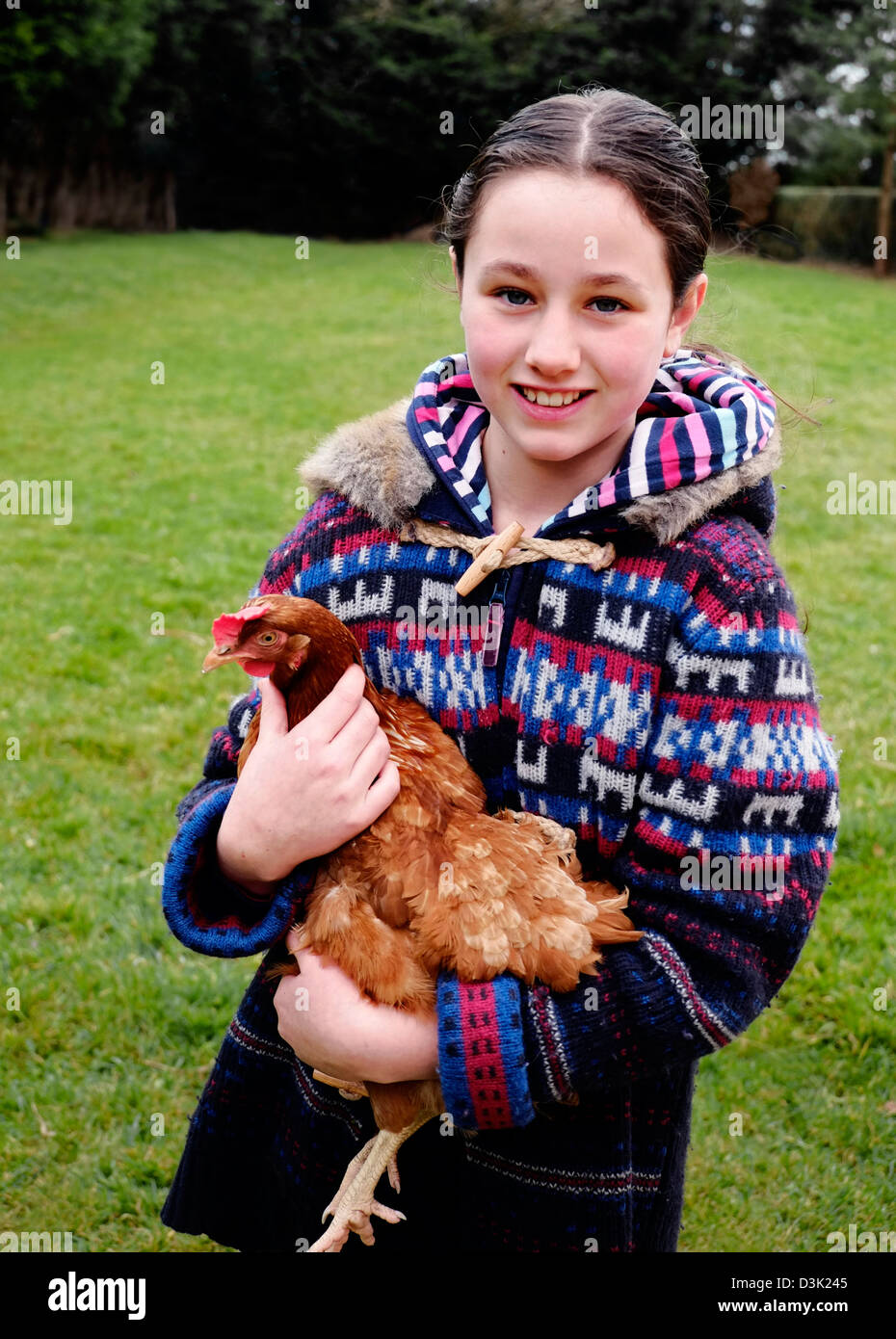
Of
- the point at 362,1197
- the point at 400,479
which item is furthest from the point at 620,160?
the point at 362,1197

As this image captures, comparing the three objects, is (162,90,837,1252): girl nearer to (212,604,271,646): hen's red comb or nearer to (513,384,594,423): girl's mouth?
(513,384,594,423): girl's mouth

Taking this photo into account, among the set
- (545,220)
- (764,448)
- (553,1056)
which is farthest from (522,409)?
(553,1056)

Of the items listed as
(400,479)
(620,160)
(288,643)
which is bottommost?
(288,643)

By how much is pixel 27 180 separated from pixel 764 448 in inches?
966

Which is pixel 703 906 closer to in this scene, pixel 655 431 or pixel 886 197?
pixel 655 431

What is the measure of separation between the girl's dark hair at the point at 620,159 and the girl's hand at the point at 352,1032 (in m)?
1.26

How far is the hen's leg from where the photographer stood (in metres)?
1.88

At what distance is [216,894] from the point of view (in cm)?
193

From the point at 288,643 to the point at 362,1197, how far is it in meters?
0.97

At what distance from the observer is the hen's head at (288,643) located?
1788 millimetres

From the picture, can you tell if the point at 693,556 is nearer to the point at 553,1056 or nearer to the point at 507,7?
the point at 553,1056

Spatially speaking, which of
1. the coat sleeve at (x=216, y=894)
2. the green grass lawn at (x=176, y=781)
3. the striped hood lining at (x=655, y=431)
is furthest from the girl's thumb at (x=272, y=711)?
the green grass lawn at (x=176, y=781)

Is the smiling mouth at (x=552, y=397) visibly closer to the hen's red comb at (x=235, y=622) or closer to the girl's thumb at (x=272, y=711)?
the hen's red comb at (x=235, y=622)

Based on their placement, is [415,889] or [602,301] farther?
[415,889]
